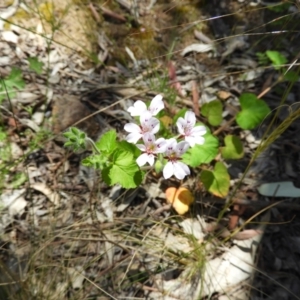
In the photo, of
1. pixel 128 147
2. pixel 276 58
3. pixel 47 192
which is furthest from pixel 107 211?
pixel 276 58

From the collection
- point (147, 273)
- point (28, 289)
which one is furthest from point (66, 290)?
point (147, 273)

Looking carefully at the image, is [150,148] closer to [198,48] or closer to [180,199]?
[180,199]

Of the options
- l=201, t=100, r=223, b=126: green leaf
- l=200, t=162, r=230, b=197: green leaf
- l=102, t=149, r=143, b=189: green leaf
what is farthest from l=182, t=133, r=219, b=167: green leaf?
l=102, t=149, r=143, b=189: green leaf

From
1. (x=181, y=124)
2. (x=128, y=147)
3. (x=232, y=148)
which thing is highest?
(x=181, y=124)

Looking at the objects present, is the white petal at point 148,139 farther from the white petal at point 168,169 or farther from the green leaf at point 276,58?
the green leaf at point 276,58

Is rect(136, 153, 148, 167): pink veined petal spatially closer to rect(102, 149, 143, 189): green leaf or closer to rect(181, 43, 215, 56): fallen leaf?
rect(102, 149, 143, 189): green leaf

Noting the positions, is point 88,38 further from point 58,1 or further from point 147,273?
point 147,273

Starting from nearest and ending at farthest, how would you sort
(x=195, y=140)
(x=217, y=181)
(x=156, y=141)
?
(x=156, y=141) → (x=195, y=140) → (x=217, y=181)
